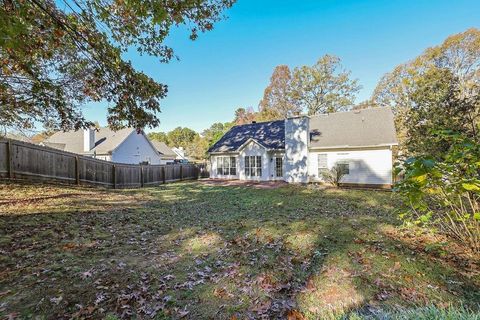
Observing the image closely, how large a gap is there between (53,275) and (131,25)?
5328mm

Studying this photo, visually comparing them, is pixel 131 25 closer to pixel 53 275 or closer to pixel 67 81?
pixel 67 81

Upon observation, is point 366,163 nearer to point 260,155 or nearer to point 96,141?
point 260,155

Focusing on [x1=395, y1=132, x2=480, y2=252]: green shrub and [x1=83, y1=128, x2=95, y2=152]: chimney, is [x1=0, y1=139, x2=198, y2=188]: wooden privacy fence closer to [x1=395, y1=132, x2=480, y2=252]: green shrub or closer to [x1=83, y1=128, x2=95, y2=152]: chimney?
[x1=83, y1=128, x2=95, y2=152]: chimney

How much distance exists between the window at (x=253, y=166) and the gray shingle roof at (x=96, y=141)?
47.2ft

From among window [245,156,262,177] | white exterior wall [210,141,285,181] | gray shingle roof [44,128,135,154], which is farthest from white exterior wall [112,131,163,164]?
window [245,156,262,177]

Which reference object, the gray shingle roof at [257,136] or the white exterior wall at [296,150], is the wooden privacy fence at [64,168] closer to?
the gray shingle roof at [257,136]

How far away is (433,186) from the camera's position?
149 inches

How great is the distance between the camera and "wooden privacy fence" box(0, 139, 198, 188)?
348 inches

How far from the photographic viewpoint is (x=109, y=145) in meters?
25.2

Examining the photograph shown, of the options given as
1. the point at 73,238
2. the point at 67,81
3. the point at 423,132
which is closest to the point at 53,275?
the point at 73,238

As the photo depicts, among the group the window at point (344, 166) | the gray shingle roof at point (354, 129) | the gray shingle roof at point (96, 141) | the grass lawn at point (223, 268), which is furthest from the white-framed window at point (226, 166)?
the grass lawn at point (223, 268)

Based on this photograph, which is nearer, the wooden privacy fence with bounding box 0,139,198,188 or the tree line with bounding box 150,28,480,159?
the wooden privacy fence with bounding box 0,139,198,188

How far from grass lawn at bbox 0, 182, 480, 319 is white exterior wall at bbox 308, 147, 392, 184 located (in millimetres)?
10301

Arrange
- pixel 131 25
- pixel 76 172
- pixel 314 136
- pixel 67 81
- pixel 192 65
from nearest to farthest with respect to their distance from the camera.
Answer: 1. pixel 131 25
2. pixel 67 81
3. pixel 76 172
4. pixel 192 65
5. pixel 314 136
